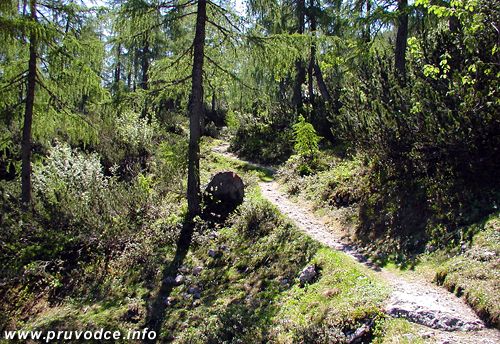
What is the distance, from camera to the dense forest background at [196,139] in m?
7.44

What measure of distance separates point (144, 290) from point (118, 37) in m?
6.31

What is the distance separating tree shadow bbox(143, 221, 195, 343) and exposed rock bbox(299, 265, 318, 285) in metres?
2.81

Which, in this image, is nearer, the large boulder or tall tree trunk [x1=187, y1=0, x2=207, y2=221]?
tall tree trunk [x1=187, y1=0, x2=207, y2=221]

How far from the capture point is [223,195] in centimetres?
1144

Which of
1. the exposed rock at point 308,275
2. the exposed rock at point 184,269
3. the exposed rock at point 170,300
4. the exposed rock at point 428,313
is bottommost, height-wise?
the exposed rock at point 170,300

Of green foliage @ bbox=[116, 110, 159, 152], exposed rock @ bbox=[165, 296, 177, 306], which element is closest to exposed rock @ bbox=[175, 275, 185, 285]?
exposed rock @ bbox=[165, 296, 177, 306]

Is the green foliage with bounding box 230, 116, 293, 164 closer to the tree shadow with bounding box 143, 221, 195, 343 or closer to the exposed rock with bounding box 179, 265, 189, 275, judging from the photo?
the tree shadow with bounding box 143, 221, 195, 343

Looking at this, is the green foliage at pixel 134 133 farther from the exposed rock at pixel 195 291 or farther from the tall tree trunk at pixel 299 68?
the exposed rock at pixel 195 291

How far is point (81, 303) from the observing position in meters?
8.48

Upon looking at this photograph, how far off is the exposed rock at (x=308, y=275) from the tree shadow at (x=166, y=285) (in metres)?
2.81

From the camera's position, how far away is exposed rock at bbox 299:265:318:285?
A: 7219 millimetres

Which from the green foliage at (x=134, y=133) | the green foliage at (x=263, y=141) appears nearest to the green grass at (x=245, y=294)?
the green foliage at (x=263, y=141)

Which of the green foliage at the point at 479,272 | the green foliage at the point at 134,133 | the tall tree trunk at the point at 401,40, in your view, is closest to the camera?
the green foliage at the point at 479,272

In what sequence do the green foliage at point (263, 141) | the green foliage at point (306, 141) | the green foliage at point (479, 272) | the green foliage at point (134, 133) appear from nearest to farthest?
the green foliage at point (479, 272)
the green foliage at point (306, 141)
the green foliage at point (134, 133)
the green foliage at point (263, 141)
